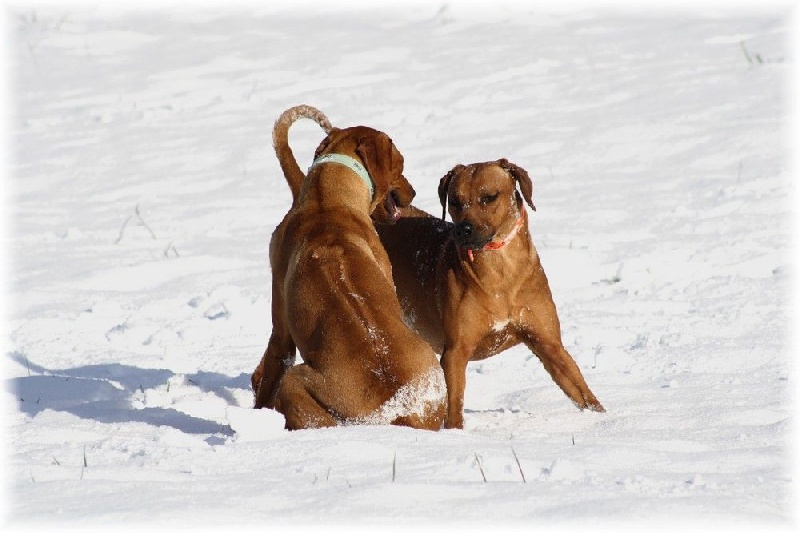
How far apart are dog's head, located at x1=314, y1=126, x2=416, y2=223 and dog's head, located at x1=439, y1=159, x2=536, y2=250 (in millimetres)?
271

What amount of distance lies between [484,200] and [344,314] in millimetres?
1171

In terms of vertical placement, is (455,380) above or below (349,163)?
below

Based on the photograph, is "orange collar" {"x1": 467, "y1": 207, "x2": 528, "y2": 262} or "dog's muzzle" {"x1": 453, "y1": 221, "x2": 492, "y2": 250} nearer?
"dog's muzzle" {"x1": 453, "y1": 221, "x2": 492, "y2": 250}

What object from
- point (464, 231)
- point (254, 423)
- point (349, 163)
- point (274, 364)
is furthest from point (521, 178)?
point (254, 423)

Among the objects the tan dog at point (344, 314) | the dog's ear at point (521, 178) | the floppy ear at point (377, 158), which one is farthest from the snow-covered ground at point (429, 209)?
the floppy ear at point (377, 158)

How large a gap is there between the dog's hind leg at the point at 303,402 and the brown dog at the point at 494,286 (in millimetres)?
966

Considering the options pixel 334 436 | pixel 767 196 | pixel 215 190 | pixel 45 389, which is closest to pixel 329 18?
pixel 215 190

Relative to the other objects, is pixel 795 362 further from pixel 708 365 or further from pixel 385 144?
pixel 385 144

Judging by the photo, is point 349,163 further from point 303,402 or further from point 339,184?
point 303,402

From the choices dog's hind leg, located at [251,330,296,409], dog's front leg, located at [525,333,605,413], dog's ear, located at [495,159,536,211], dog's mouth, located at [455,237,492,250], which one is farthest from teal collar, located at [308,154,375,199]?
dog's front leg, located at [525,333,605,413]

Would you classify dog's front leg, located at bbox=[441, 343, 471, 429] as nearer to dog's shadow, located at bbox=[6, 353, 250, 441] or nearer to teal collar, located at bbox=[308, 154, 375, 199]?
teal collar, located at bbox=[308, 154, 375, 199]

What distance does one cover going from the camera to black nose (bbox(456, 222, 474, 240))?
19.8 ft

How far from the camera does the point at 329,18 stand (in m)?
16.2

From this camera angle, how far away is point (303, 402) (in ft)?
17.3
